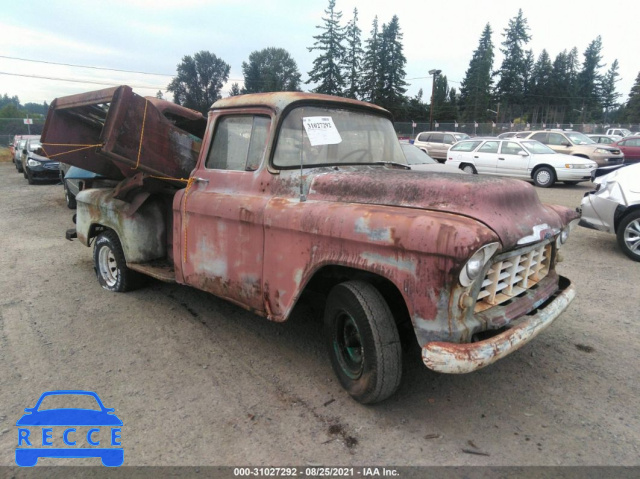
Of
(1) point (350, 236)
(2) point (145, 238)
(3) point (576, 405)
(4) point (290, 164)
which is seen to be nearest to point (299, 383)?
(1) point (350, 236)

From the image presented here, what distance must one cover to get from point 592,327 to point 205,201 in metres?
3.75

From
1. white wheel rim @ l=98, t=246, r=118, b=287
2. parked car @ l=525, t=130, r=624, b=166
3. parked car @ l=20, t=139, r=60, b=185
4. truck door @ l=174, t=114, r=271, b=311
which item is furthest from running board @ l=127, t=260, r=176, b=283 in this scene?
parked car @ l=525, t=130, r=624, b=166

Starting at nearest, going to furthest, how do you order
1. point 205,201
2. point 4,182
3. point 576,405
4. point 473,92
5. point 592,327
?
1. point 576,405
2. point 205,201
3. point 592,327
4. point 4,182
5. point 473,92

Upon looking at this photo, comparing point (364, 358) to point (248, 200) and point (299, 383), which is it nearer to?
point (299, 383)

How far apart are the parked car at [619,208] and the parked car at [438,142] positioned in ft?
46.7

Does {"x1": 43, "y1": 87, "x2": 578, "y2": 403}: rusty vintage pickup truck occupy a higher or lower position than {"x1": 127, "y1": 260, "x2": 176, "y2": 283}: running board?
higher

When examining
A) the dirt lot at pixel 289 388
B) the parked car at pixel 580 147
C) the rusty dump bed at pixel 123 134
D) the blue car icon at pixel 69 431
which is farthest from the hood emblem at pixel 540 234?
the parked car at pixel 580 147

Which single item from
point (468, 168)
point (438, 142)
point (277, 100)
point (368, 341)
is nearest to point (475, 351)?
point (368, 341)

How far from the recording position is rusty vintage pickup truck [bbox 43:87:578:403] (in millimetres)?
2385

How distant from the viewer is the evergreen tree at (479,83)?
2532 inches

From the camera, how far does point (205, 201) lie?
3.69 meters

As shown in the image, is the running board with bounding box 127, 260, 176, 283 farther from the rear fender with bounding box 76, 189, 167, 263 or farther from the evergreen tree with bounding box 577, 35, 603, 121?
the evergreen tree with bounding box 577, 35, 603, 121

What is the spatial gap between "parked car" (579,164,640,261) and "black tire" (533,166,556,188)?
788cm

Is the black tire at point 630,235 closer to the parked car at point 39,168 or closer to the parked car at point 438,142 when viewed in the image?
the parked car at point 438,142
